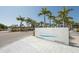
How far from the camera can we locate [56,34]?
9258 mm

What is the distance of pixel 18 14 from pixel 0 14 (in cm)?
120

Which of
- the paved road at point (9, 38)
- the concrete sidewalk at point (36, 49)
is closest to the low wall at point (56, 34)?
the concrete sidewalk at point (36, 49)

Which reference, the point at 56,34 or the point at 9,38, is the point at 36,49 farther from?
the point at 9,38

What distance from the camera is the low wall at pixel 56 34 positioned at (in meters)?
8.05

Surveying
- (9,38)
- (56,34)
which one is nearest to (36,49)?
(56,34)

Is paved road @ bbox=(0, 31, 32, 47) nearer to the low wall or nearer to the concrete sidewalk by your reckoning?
the concrete sidewalk

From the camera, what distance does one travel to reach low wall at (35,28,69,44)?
8053mm

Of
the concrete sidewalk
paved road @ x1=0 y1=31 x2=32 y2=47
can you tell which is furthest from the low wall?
paved road @ x1=0 y1=31 x2=32 y2=47

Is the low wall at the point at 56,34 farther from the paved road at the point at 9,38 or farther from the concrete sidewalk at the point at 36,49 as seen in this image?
the paved road at the point at 9,38

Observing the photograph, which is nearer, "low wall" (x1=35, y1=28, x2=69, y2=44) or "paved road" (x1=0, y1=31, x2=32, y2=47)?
"low wall" (x1=35, y1=28, x2=69, y2=44)
